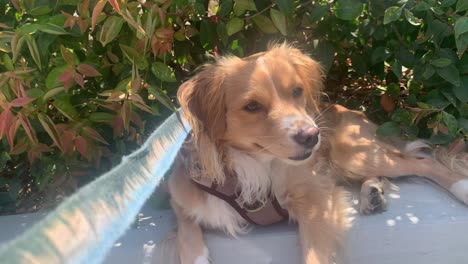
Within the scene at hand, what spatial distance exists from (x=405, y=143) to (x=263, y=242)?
1176 mm

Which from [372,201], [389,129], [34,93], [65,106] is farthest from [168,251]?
[389,129]

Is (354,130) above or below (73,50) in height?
below

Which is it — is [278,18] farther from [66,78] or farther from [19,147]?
[19,147]

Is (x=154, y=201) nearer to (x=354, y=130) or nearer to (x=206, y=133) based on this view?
(x=206, y=133)

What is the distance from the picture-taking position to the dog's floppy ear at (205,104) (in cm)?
230

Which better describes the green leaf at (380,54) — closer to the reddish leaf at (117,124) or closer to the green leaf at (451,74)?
the green leaf at (451,74)

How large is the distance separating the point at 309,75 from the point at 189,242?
109 centimetres

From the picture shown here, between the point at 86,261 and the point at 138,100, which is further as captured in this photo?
the point at 138,100

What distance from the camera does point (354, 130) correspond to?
2.93 m

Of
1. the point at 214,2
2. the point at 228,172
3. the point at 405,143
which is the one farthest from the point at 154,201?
the point at 405,143

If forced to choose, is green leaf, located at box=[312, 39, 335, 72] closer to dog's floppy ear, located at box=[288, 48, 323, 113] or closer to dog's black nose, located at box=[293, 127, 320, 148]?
dog's floppy ear, located at box=[288, 48, 323, 113]

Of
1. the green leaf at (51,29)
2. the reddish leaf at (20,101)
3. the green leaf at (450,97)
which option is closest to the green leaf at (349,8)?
the green leaf at (450,97)

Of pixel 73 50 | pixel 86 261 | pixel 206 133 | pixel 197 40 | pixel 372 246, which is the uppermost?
pixel 86 261

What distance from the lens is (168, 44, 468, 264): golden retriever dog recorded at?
2188 millimetres
